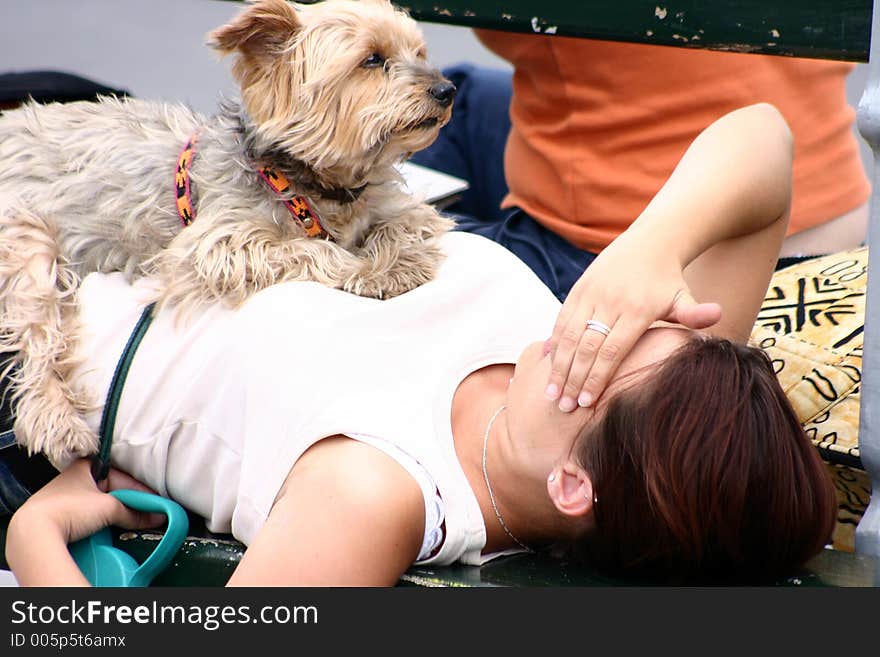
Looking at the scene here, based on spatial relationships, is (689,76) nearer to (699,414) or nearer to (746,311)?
(746,311)

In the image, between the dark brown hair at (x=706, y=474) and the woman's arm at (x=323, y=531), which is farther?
the dark brown hair at (x=706, y=474)

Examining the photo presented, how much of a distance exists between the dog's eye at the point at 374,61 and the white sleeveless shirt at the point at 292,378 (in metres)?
0.45

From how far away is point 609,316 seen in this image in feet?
5.24

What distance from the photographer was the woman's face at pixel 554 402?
1580mm

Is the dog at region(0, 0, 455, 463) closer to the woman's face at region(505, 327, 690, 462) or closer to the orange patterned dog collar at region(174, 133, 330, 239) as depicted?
the orange patterned dog collar at region(174, 133, 330, 239)

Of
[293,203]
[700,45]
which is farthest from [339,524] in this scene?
[700,45]

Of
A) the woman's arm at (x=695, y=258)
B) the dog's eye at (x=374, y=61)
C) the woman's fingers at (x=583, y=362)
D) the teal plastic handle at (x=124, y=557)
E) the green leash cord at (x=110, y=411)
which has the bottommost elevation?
the teal plastic handle at (x=124, y=557)

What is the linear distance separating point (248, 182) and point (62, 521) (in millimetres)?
774

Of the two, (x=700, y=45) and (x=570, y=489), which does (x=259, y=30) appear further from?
(x=570, y=489)

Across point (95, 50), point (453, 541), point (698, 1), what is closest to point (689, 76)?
point (698, 1)

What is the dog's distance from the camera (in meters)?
2.01

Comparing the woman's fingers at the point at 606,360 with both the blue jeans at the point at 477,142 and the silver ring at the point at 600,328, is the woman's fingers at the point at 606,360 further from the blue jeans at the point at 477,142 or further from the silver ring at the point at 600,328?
the blue jeans at the point at 477,142

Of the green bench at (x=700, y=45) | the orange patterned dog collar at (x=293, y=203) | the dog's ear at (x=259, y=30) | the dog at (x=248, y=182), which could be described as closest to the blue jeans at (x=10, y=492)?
the green bench at (x=700, y=45)

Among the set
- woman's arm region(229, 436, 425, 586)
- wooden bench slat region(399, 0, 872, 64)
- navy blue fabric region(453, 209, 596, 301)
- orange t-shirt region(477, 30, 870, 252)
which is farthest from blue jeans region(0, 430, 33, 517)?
orange t-shirt region(477, 30, 870, 252)
